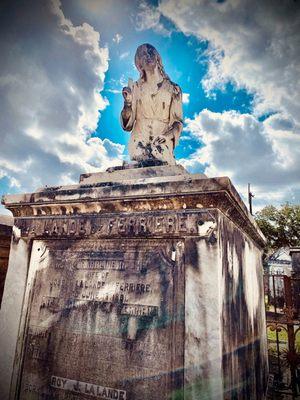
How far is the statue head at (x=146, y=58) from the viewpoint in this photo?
119 inches

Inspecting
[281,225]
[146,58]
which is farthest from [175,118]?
[281,225]

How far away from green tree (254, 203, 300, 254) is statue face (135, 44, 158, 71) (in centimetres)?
2527

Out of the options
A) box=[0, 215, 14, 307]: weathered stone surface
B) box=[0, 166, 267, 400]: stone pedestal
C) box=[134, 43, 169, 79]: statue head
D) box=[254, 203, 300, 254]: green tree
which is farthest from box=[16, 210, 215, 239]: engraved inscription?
box=[254, 203, 300, 254]: green tree

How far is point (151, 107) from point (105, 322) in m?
2.18

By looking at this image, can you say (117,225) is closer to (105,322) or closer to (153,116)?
(105,322)

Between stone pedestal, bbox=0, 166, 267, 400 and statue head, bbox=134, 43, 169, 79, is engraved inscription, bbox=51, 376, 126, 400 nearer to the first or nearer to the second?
stone pedestal, bbox=0, 166, 267, 400

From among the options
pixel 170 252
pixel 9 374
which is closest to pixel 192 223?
pixel 170 252

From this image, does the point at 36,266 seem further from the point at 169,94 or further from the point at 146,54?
the point at 146,54

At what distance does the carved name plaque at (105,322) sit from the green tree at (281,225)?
26064 millimetres

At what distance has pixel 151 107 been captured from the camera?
2980 millimetres

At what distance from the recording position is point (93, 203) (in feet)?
7.14

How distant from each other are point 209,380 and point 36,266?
1.57 meters

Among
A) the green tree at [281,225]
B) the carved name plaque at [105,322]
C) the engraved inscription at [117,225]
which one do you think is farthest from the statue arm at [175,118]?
the green tree at [281,225]

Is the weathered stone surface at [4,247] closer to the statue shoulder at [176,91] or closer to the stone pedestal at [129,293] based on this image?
the stone pedestal at [129,293]
